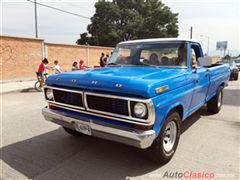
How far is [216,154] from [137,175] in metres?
1.58

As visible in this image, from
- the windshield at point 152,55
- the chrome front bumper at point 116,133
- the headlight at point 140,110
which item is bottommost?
the chrome front bumper at point 116,133

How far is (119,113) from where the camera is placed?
9.11 feet

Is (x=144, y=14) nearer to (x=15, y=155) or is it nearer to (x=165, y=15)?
(x=165, y=15)

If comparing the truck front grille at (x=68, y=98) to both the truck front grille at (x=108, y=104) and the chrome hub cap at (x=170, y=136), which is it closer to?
the truck front grille at (x=108, y=104)

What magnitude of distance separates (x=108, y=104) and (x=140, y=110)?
1.64 ft

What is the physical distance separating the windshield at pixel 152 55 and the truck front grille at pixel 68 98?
153 centimetres

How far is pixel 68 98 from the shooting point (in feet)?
11.0

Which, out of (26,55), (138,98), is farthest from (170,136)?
(26,55)

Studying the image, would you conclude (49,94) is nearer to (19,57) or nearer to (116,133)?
(116,133)

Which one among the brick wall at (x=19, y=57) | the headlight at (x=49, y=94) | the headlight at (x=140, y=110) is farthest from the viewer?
the brick wall at (x=19, y=57)

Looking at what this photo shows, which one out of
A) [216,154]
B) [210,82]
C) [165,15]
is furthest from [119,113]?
[165,15]

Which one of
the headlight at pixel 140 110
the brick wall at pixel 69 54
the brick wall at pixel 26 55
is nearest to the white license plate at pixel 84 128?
the headlight at pixel 140 110

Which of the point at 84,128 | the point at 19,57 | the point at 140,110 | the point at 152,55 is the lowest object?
Result: the point at 84,128

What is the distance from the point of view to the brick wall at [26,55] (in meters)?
13.1
